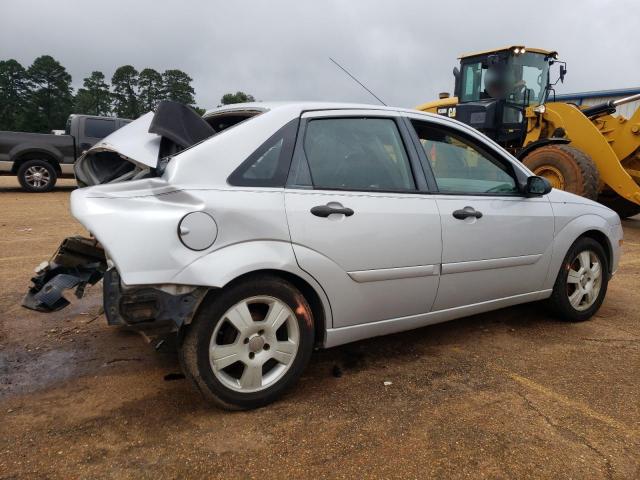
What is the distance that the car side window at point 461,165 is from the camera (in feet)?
10.6

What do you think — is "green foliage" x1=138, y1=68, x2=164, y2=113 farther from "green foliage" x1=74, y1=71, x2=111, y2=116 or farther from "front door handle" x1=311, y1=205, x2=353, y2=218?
"front door handle" x1=311, y1=205, x2=353, y2=218

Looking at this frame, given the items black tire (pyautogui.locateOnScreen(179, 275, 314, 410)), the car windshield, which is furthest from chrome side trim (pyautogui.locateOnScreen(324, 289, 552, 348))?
the car windshield

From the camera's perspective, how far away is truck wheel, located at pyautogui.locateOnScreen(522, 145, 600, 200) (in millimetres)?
7746

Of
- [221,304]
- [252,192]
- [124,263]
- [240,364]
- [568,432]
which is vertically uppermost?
[252,192]

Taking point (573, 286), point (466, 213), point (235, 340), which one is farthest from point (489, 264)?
point (235, 340)

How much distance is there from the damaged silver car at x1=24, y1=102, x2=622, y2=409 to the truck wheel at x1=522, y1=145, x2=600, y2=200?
4.87 m

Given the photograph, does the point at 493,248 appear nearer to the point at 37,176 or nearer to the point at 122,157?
the point at 122,157

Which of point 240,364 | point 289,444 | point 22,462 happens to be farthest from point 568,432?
point 22,462

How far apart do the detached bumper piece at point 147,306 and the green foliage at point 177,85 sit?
6485cm

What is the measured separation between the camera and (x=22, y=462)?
210 cm

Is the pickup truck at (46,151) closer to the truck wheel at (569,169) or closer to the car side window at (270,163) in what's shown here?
the truck wheel at (569,169)

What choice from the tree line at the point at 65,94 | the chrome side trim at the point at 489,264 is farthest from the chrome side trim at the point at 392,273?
the tree line at the point at 65,94

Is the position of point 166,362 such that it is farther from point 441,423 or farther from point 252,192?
point 441,423

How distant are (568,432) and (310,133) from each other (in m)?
2.05
